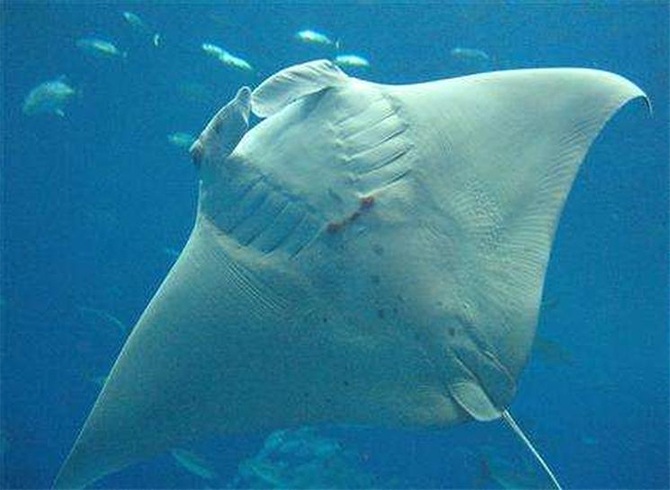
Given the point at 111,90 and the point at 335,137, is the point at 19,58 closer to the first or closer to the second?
the point at 111,90

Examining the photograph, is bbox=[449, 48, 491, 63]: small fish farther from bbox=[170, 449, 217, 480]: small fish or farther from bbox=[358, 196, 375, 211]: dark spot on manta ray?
bbox=[358, 196, 375, 211]: dark spot on manta ray

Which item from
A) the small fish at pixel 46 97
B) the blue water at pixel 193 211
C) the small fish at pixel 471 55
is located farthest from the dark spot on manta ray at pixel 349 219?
the small fish at pixel 46 97

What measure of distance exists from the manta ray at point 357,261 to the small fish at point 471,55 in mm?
6024

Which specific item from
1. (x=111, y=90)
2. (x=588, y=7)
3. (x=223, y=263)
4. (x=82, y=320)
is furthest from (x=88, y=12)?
(x=223, y=263)

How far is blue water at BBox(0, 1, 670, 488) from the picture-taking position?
9.16 metres

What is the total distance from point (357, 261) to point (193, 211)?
10036 mm

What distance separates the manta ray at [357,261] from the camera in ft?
6.89

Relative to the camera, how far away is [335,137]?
222 cm

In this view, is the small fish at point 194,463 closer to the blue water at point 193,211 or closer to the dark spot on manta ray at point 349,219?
the blue water at point 193,211

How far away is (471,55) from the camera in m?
8.29

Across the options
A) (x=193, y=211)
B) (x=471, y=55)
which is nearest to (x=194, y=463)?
(x=193, y=211)

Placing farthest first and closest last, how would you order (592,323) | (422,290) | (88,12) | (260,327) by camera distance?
(592,323)
(88,12)
(260,327)
(422,290)

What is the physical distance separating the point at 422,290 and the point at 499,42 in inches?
305

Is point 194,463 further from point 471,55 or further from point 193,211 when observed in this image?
point 471,55
